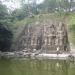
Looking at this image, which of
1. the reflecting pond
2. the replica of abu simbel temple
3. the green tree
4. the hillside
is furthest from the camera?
the hillside

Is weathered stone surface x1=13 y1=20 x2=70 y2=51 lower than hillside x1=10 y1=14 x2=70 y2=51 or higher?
lower

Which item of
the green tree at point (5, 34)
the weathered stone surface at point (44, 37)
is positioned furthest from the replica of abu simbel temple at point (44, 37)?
the green tree at point (5, 34)

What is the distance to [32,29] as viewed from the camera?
48.2 metres

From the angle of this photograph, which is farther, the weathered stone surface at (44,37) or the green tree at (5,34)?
the green tree at (5,34)

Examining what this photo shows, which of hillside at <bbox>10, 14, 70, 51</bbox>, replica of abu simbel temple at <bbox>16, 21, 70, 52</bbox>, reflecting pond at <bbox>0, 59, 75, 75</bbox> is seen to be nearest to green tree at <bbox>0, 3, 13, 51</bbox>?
hillside at <bbox>10, 14, 70, 51</bbox>

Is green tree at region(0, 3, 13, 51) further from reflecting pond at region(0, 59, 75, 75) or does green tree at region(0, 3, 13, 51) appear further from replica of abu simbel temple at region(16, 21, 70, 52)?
reflecting pond at region(0, 59, 75, 75)

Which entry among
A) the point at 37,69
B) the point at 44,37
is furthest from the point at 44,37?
the point at 37,69

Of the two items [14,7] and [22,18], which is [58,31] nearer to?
[22,18]

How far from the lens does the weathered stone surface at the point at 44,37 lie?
4359 cm

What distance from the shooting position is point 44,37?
4597cm

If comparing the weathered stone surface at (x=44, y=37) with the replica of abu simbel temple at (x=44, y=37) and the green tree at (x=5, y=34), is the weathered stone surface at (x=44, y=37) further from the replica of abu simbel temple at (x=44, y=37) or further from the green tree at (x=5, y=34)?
the green tree at (x=5, y=34)

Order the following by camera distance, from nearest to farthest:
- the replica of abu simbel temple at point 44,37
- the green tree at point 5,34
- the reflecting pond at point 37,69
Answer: the reflecting pond at point 37,69 < the replica of abu simbel temple at point 44,37 < the green tree at point 5,34

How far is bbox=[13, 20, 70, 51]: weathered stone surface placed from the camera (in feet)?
143

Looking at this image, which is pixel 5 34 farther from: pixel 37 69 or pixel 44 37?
pixel 37 69
